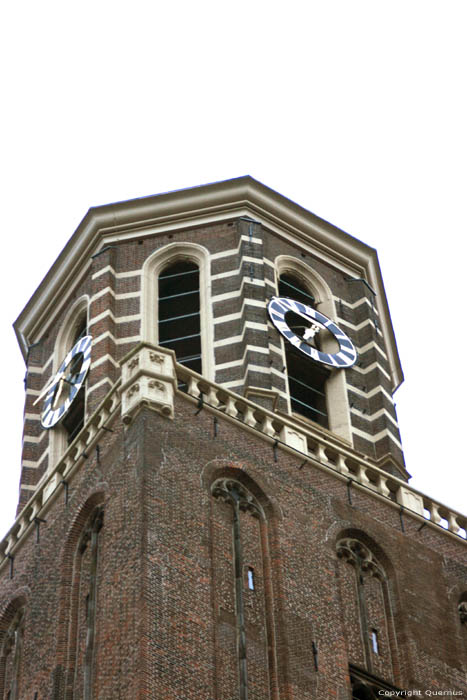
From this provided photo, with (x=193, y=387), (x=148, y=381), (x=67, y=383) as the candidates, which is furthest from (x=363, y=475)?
(x=67, y=383)

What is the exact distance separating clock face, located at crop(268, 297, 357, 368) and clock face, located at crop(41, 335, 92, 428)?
14.6ft

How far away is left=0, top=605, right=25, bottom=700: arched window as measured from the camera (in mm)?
32156

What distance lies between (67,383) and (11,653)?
31.5 ft

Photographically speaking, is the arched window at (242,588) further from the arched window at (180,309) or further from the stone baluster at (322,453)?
the arched window at (180,309)

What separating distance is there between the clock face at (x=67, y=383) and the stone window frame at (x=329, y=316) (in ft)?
15.4

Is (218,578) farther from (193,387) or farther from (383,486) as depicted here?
(383,486)

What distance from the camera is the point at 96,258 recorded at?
43219 millimetres

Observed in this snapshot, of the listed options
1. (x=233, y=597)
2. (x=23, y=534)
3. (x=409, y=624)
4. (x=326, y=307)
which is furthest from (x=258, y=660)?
(x=326, y=307)

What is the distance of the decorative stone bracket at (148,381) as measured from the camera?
107 feet

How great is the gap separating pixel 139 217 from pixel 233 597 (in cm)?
1565

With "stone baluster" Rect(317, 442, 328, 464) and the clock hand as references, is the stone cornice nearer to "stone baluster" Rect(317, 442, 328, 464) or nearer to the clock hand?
the clock hand

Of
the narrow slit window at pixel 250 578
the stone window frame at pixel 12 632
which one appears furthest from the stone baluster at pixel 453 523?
the stone window frame at pixel 12 632

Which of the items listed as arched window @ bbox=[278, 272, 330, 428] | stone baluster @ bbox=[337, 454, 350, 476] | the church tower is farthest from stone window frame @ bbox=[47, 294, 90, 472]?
stone baluster @ bbox=[337, 454, 350, 476]

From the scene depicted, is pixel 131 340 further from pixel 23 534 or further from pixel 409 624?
pixel 409 624
